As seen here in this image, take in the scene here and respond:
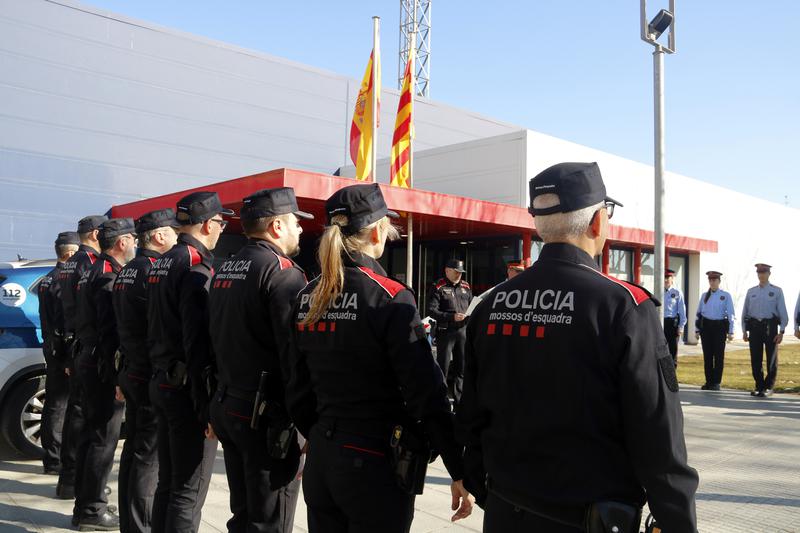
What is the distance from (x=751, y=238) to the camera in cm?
2919

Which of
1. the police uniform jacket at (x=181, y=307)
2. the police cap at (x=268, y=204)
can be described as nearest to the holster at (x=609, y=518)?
the police cap at (x=268, y=204)

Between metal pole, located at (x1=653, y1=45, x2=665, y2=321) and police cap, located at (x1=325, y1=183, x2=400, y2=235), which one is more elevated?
metal pole, located at (x1=653, y1=45, x2=665, y2=321)

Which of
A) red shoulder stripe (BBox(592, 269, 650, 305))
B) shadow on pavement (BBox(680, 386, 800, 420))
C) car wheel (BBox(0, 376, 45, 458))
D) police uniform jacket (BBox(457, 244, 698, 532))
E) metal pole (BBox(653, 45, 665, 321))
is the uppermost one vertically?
metal pole (BBox(653, 45, 665, 321))

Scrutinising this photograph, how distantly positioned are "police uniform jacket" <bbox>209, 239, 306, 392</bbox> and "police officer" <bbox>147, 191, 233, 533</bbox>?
1.37ft

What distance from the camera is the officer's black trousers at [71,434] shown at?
520 centimetres

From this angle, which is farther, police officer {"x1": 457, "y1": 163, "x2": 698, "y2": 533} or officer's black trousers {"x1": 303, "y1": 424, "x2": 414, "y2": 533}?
officer's black trousers {"x1": 303, "y1": 424, "x2": 414, "y2": 533}

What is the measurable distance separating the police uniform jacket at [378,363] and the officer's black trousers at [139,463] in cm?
199

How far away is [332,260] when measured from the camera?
103 inches

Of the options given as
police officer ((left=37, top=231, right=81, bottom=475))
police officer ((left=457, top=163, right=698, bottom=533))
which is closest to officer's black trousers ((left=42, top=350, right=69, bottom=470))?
police officer ((left=37, top=231, right=81, bottom=475))

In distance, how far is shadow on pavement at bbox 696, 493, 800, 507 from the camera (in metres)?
5.06

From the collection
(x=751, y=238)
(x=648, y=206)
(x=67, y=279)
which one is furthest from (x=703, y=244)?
(x=67, y=279)

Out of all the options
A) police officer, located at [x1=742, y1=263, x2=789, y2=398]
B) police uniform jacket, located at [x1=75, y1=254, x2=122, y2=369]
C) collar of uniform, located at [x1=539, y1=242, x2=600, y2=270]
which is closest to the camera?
collar of uniform, located at [x1=539, y1=242, x2=600, y2=270]

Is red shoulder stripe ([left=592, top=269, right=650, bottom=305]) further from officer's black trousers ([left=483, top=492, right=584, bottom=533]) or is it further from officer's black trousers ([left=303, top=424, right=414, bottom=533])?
officer's black trousers ([left=303, top=424, right=414, bottom=533])

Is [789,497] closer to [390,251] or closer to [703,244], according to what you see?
[390,251]
